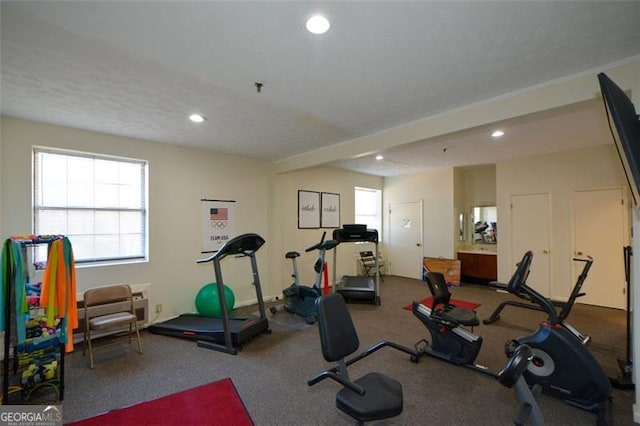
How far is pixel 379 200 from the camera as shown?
315 inches

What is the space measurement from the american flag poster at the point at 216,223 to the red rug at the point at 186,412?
251cm

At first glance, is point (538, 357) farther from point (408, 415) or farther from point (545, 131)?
point (545, 131)

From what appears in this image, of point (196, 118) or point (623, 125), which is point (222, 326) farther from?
point (623, 125)

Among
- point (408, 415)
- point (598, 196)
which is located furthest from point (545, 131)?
point (408, 415)

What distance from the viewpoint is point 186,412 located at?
228 cm

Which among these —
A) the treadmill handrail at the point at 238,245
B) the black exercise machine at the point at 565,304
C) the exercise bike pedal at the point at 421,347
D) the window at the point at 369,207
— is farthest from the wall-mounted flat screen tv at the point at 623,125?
the window at the point at 369,207

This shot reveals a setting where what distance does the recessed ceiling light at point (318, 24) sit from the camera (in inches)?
64.8

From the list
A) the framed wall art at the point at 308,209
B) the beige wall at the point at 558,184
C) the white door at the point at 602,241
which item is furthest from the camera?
the framed wall art at the point at 308,209

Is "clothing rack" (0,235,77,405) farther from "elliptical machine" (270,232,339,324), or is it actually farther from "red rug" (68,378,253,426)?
"elliptical machine" (270,232,339,324)

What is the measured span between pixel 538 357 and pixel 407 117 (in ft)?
8.41

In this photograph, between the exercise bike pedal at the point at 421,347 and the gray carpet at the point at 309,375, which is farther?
the exercise bike pedal at the point at 421,347

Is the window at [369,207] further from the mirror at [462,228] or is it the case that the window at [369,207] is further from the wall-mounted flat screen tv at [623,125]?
the wall-mounted flat screen tv at [623,125]

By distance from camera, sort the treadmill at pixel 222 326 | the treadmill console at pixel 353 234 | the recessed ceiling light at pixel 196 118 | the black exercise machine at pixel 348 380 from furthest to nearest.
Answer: the treadmill console at pixel 353 234, the treadmill at pixel 222 326, the recessed ceiling light at pixel 196 118, the black exercise machine at pixel 348 380

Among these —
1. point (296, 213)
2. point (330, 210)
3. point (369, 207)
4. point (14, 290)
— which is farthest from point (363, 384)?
point (369, 207)
